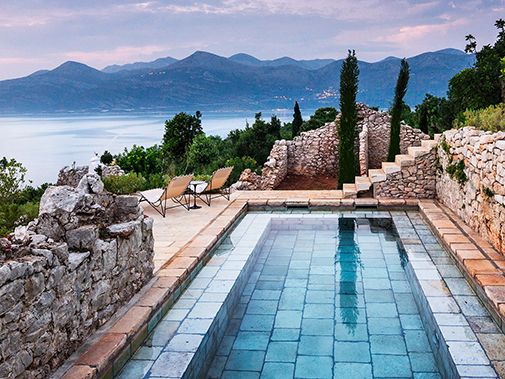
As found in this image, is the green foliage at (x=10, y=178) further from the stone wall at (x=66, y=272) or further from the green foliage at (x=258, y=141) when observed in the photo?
the green foliage at (x=258, y=141)

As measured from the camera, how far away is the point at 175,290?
5258mm

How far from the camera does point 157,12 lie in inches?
1671

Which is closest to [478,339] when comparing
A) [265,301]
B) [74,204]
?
[265,301]

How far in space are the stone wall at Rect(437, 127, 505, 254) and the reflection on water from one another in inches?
67.6

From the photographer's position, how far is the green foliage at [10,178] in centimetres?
1048

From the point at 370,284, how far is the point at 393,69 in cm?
9041

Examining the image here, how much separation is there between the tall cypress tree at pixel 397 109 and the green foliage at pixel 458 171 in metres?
4.82

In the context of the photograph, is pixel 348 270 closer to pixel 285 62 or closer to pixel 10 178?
pixel 10 178

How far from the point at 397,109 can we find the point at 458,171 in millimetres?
5457

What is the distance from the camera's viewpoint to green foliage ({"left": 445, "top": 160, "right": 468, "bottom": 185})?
7.92 metres

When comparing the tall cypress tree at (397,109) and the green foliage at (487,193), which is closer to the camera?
the green foliage at (487,193)

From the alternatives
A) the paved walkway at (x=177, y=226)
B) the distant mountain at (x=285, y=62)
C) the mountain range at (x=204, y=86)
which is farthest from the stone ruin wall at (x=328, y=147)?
the distant mountain at (x=285, y=62)

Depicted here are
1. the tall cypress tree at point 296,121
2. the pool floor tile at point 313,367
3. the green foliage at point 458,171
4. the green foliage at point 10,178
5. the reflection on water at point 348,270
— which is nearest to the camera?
the pool floor tile at point 313,367

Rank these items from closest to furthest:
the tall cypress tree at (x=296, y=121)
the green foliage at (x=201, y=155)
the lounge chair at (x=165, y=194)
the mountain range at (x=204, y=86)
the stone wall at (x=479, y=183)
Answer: the stone wall at (x=479, y=183) < the lounge chair at (x=165, y=194) < the green foliage at (x=201, y=155) < the tall cypress tree at (x=296, y=121) < the mountain range at (x=204, y=86)
